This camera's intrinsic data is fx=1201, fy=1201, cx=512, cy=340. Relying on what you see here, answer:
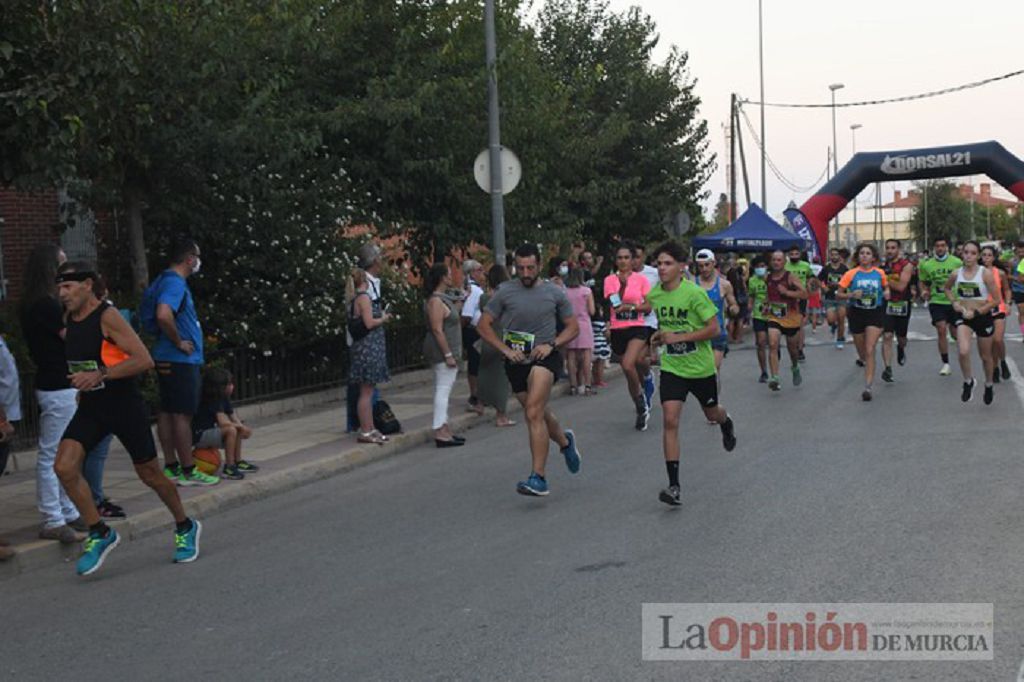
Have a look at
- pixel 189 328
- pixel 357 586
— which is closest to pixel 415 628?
pixel 357 586

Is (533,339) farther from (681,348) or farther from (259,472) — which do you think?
(259,472)

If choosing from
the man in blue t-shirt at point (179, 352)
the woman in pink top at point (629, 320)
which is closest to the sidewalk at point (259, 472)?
the man in blue t-shirt at point (179, 352)

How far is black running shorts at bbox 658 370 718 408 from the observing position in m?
8.43

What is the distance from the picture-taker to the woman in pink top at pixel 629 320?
38.6ft

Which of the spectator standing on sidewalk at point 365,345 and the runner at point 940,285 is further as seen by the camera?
the runner at point 940,285

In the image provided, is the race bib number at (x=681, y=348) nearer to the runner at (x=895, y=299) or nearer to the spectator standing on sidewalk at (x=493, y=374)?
the spectator standing on sidewalk at (x=493, y=374)

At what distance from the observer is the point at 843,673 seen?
4.63m

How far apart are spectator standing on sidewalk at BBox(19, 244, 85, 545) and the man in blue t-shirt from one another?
1274 mm

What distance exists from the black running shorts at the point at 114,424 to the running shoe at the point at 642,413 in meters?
6.13

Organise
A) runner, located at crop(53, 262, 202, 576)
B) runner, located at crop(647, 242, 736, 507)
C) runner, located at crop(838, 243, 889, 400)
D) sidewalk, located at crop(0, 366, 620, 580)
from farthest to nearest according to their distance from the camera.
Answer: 1. runner, located at crop(838, 243, 889, 400)
2. runner, located at crop(647, 242, 736, 507)
3. sidewalk, located at crop(0, 366, 620, 580)
4. runner, located at crop(53, 262, 202, 576)

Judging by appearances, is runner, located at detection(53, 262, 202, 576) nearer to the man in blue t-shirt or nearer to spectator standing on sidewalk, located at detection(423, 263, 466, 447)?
the man in blue t-shirt

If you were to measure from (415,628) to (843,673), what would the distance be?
1.91 meters

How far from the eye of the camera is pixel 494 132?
1636 cm

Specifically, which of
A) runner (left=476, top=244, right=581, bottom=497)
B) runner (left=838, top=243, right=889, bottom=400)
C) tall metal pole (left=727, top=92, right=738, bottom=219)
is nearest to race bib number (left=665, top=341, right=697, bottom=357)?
runner (left=476, top=244, right=581, bottom=497)
